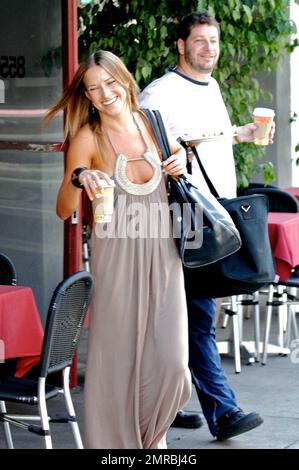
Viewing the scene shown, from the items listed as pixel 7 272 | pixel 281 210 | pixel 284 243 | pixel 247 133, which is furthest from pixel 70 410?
pixel 281 210

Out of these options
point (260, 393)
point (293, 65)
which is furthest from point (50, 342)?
point (293, 65)

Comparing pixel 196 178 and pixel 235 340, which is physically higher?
pixel 196 178

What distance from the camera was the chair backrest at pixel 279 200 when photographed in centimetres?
800

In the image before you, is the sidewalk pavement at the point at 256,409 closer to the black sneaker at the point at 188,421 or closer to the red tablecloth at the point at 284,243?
the black sneaker at the point at 188,421

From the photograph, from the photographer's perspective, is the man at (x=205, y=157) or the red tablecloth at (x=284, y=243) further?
the red tablecloth at (x=284, y=243)

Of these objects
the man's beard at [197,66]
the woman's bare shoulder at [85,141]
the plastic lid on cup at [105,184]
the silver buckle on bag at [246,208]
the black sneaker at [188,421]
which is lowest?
the black sneaker at [188,421]

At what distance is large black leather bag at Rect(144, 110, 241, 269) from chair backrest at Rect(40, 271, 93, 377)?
430 mm

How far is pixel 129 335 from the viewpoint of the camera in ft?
15.0

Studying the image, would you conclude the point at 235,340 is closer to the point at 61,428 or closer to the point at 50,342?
the point at 61,428

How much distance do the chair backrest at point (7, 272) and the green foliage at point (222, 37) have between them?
2202 mm

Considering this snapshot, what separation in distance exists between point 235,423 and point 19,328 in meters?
1.18

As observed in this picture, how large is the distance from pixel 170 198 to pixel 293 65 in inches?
226

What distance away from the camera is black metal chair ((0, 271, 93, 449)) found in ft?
15.3

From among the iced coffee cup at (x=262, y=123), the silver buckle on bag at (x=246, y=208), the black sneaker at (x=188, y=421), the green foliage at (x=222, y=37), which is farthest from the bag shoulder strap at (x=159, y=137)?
the green foliage at (x=222, y=37)
